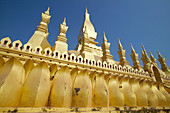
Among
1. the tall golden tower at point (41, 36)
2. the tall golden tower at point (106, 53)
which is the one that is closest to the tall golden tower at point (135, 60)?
the tall golden tower at point (106, 53)

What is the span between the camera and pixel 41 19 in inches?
193

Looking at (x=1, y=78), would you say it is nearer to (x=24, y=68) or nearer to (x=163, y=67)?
(x=24, y=68)

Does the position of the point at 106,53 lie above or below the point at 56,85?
above

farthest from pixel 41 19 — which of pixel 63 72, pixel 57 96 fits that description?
pixel 57 96

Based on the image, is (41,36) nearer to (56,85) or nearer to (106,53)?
(56,85)

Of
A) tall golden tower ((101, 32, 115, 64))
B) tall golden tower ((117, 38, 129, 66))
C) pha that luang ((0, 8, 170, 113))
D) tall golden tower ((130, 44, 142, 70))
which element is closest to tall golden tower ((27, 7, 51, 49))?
pha that luang ((0, 8, 170, 113))

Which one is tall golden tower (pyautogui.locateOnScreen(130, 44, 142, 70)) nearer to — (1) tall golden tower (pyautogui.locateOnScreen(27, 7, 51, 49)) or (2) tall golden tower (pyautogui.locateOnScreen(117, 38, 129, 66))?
(2) tall golden tower (pyautogui.locateOnScreen(117, 38, 129, 66))

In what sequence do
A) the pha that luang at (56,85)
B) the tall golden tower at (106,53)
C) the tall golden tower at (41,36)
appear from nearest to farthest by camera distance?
the pha that luang at (56,85) < the tall golden tower at (41,36) < the tall golden tower at (106,53)

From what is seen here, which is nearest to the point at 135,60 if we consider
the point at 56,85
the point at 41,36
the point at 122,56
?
the point at 122,56

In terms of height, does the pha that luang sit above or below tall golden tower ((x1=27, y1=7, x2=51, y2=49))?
below

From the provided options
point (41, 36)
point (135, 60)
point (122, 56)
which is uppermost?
point (122, 56)

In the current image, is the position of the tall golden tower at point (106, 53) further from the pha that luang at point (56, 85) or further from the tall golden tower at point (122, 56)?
the tall golden tower at point (122, 56)

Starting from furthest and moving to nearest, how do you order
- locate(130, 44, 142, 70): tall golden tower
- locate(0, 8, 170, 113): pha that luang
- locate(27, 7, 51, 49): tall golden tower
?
locate(130, 44, 142, 70): tall golden tower < locate(27, 7, 51, 49): tall golden tower < locate(0, 8, 170, 113): pha that luang

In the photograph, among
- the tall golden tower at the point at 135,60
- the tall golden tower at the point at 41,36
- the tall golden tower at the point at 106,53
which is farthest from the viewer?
the tall golden tower at the point at 135,60
